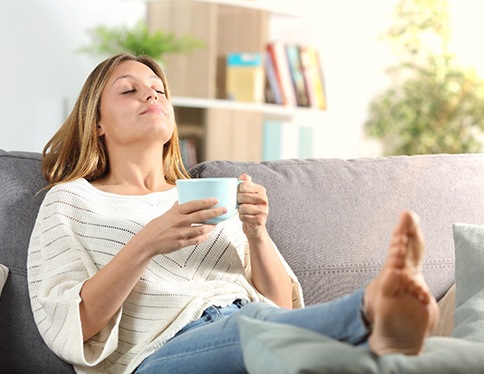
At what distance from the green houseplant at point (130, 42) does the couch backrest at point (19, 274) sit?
2036 millimetres

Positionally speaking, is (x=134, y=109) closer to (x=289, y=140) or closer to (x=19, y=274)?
(x=19, y=274)

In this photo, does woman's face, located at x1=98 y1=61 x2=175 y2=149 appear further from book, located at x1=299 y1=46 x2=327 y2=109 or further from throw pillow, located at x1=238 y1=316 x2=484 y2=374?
book, located at x1=299 y1=46 x2=327 y2=109

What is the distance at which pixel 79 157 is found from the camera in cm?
209

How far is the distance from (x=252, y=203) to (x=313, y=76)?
10.4 ft

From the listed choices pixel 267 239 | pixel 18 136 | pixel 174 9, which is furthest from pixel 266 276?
pixel 174 9

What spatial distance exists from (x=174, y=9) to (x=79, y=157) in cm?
252

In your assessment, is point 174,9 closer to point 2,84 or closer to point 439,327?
point 2,84

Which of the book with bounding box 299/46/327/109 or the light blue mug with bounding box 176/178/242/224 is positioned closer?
the light blue mug with bounding box 176/178/242/224

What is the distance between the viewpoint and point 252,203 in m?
1.78

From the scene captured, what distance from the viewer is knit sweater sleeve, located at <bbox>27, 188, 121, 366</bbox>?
5.81 ft

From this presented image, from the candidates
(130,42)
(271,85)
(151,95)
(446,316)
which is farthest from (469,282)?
(271,85)

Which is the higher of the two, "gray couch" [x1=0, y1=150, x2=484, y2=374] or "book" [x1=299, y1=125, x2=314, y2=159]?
"gray couch" [x1=0, y1=150, x2=484, y2=374]

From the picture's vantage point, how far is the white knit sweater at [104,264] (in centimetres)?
179

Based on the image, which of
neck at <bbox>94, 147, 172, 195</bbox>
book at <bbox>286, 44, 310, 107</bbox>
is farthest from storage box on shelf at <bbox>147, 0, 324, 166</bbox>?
neck at <bbox>94, 147, 172, 195</bbox>
